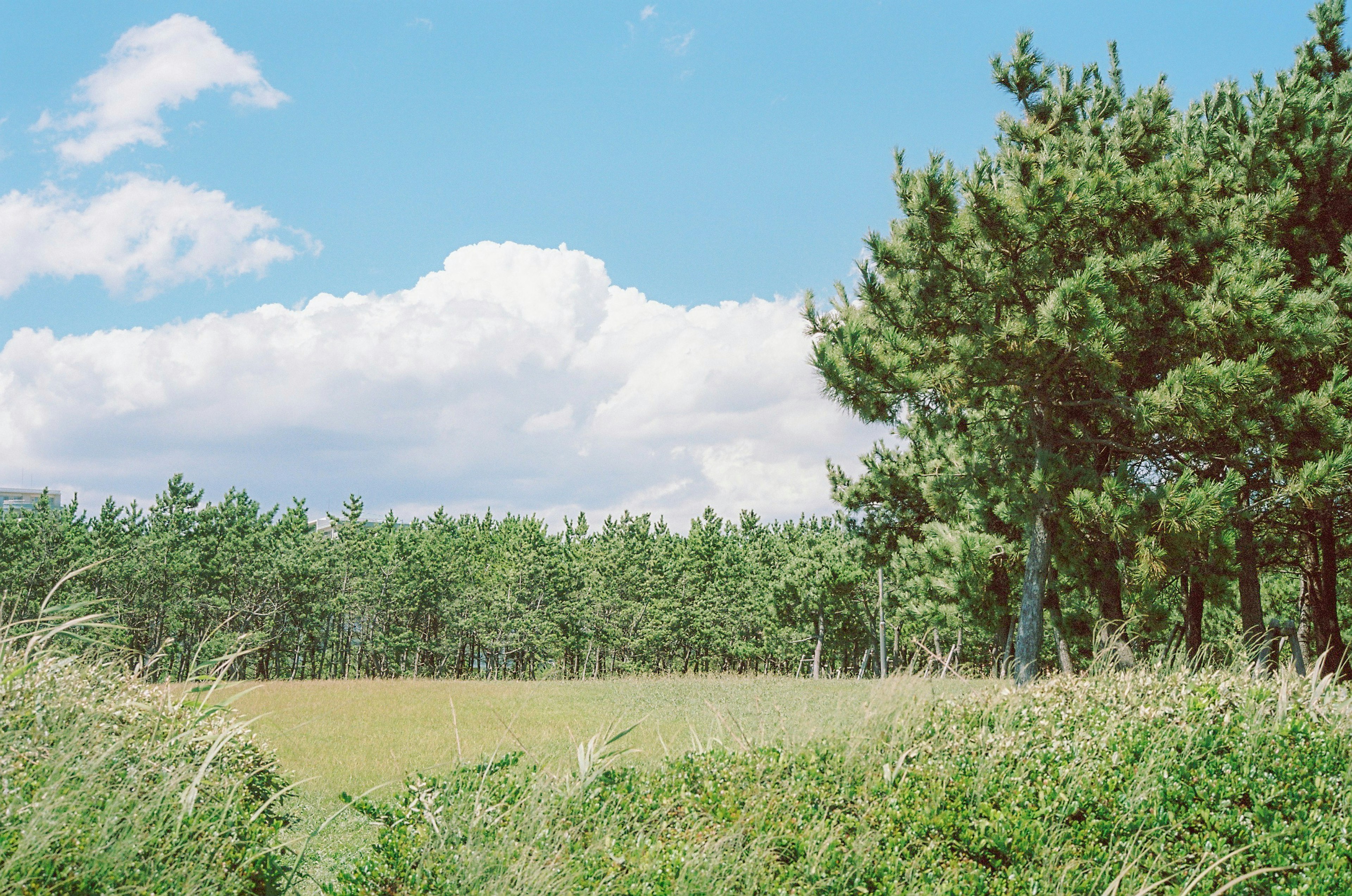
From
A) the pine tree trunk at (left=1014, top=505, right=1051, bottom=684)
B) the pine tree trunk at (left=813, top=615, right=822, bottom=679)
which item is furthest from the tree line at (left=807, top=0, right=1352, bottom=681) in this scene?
the pine tree trunk at (left=813, top=615, right=822, bottom=679)

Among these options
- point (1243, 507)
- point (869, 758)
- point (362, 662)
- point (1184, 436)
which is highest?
point (1184, 436)

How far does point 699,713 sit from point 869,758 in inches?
417

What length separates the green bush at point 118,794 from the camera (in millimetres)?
3064

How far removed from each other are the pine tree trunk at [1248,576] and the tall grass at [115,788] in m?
12.7

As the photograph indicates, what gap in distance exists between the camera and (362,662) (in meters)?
50.8

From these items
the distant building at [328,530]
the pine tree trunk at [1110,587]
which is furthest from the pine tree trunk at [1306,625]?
the distant building at [328,530]

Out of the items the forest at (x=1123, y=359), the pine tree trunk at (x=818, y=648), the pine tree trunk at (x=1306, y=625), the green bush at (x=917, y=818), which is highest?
the forest at (x=1123, y=359)

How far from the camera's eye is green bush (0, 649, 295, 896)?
306cm

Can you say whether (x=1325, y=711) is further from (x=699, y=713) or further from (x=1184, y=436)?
(x=699, y=713)

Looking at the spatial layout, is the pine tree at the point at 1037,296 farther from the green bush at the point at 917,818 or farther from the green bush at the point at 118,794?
the green bush at the point at 118,794

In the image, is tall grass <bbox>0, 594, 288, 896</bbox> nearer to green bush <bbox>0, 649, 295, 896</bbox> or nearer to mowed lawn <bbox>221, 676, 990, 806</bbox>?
green bush <bbox>0, 649, 295, 896</bbox>

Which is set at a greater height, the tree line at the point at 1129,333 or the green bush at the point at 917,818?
the tree line at the point at 1129,333

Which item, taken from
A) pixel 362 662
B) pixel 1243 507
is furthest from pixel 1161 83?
pixel 362 662

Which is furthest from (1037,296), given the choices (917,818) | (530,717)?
(530,717)
